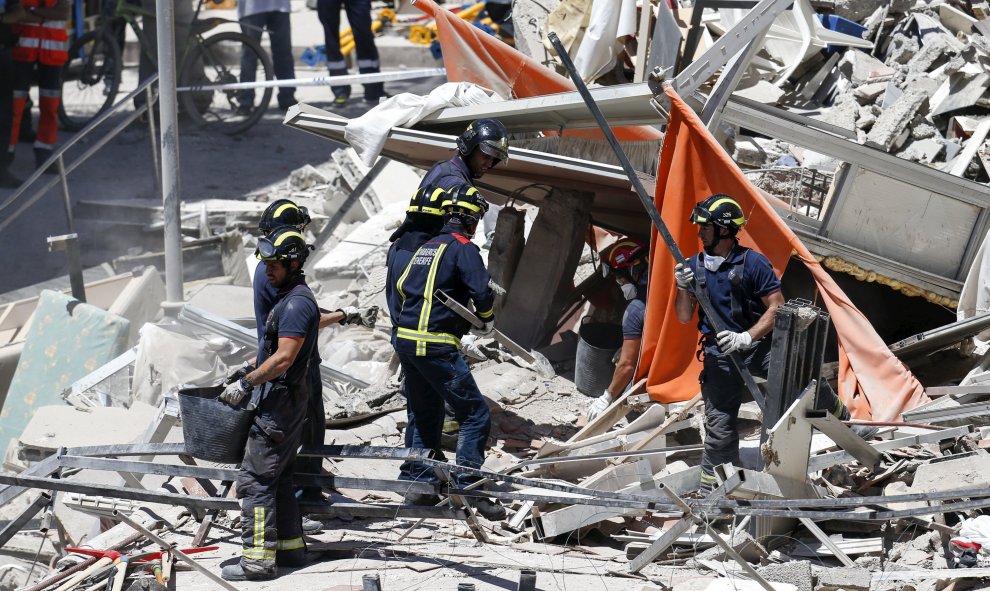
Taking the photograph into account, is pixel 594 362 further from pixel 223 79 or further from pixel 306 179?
pixel 223 79

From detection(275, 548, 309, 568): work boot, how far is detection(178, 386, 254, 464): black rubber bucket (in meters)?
0.48

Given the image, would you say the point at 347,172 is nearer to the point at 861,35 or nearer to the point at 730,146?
the point at 730,146

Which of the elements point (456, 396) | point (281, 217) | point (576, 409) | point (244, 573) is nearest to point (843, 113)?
point (576, 409)

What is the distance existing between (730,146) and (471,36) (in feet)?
6.70

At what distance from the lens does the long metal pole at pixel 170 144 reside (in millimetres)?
7234

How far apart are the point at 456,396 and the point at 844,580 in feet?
6.30

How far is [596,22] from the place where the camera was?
8211mm

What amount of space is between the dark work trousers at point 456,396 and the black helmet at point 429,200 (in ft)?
2.42

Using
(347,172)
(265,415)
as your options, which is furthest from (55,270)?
(265,415)

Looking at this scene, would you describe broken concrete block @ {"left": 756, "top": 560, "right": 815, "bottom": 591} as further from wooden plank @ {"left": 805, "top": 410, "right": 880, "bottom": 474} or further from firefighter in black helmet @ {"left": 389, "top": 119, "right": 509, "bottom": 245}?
firefighter in black helmet @ {"left": 389, "top": 119, "right": 509, "bottom": 245}

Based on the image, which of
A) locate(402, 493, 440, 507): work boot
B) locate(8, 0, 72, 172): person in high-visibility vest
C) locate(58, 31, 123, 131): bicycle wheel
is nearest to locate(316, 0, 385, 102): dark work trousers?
locate(58, 31, 123, 131): bicycle wheel

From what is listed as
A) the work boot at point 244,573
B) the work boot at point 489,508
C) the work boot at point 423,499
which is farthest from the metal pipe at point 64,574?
the work boot at point 489,508

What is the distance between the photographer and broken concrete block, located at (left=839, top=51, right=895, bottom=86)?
9137 millimetres

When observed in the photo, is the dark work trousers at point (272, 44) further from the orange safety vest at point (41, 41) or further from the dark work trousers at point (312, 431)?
the dark work trousers at point (312, 431)
